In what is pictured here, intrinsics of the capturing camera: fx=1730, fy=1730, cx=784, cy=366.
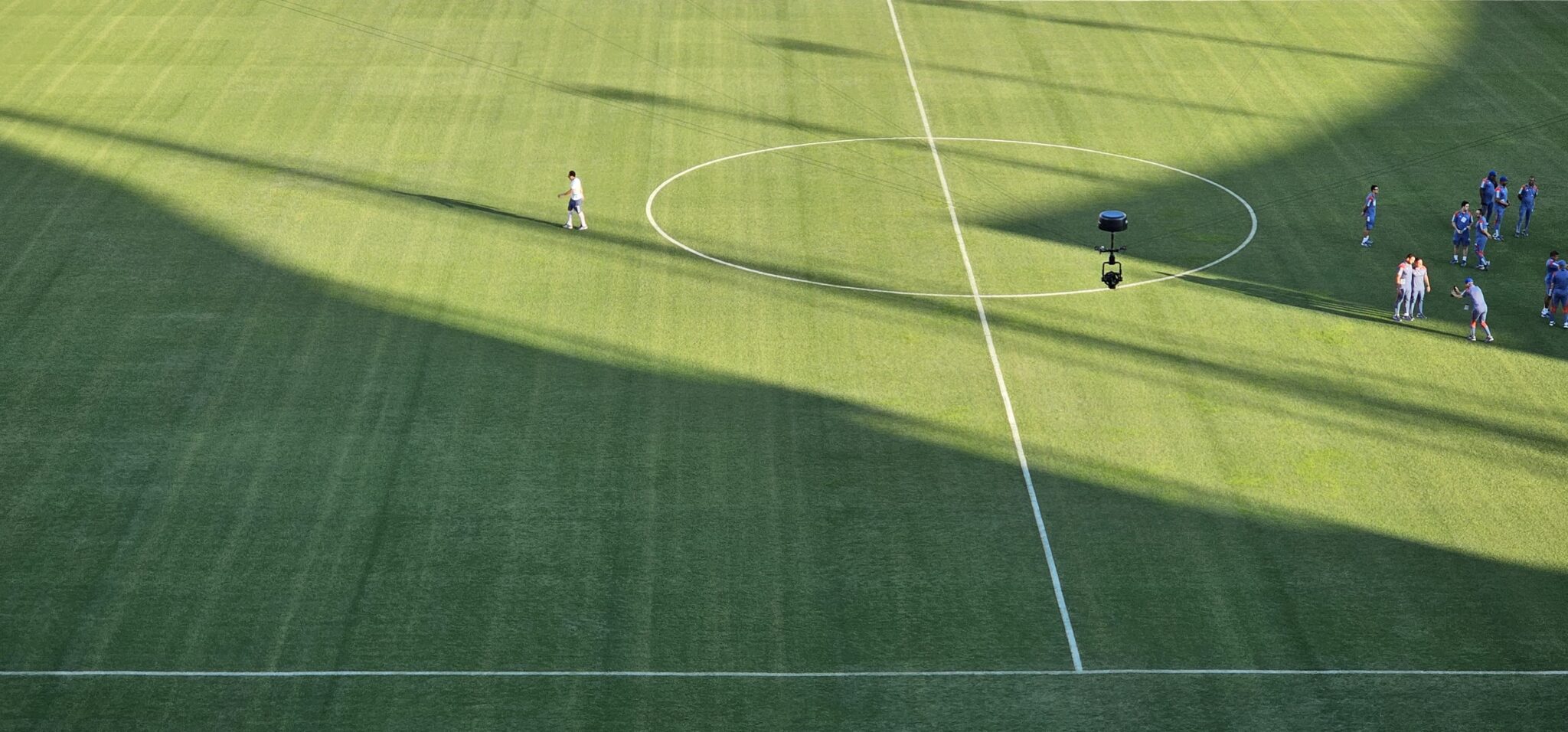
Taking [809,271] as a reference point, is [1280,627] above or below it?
above

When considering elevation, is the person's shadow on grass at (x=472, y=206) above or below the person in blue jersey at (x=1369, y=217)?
below

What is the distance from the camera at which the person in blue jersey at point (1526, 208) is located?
42.8 m

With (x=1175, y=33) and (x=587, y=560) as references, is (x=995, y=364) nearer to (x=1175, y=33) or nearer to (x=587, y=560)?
(x=587, y=560)

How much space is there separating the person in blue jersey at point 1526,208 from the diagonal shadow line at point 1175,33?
1301cm

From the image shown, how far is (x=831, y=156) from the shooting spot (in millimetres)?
47812

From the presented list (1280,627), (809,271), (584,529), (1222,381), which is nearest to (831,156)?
(809,271)

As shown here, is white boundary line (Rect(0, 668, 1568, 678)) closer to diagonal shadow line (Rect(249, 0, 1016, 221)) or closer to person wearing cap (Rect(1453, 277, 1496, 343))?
person wearing cap (Rect(1453, 277, 1496, 343))

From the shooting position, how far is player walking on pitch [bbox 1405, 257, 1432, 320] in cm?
3778

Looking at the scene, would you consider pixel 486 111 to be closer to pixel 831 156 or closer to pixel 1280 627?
pixel 831 156

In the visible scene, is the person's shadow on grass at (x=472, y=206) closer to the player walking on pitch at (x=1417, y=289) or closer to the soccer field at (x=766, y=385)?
Answer: the soccer field at (x=766, y=385)

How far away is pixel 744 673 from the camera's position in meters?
26.5

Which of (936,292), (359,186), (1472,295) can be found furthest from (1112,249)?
(359,186)

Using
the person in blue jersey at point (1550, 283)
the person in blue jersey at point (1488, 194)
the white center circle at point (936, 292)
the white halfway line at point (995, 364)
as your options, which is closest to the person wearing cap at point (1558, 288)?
the person in blue jersey at point (1550, 283)

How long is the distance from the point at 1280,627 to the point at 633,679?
10.3 meters
